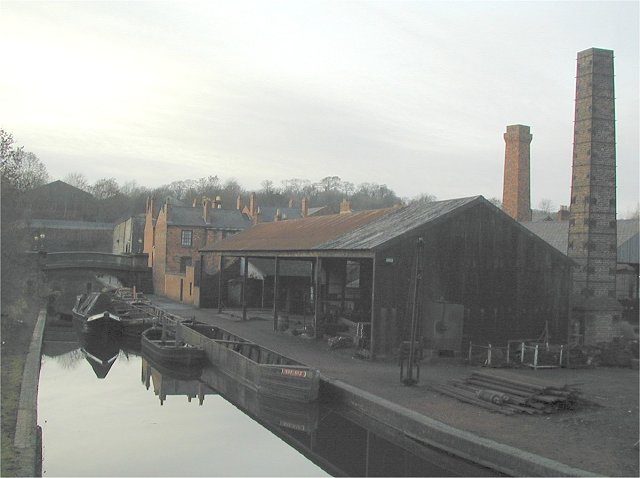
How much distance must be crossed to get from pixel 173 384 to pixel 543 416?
1234 centimetres

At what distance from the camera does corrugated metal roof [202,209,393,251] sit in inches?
977

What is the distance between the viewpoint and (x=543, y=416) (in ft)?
43.3

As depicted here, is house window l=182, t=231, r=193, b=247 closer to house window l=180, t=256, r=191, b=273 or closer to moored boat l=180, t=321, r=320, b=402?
house window l=180, t=256, r=191, b=273

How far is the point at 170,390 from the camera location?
20.5 metres

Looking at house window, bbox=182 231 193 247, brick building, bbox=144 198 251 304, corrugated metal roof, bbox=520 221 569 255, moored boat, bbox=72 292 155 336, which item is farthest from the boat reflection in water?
house window, bbox=182 231 193 247

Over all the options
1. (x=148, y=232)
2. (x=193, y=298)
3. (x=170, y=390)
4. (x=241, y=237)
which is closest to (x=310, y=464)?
(x=170, y=390)

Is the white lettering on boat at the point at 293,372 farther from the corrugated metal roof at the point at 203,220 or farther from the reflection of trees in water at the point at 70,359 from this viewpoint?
the corrugated metal roof at the point at 203,220

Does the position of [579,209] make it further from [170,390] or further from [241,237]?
[241,237]

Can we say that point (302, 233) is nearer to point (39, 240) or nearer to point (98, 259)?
point (39, 240)

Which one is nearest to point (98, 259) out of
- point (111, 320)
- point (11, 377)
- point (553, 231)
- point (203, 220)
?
point (203, 220)

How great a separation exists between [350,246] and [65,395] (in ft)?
31.6

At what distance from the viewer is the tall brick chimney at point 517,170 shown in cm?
3400

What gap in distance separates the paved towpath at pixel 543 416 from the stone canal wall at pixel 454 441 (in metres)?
0.33

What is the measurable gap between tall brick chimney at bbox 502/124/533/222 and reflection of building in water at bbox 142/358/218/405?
64.8 feet
